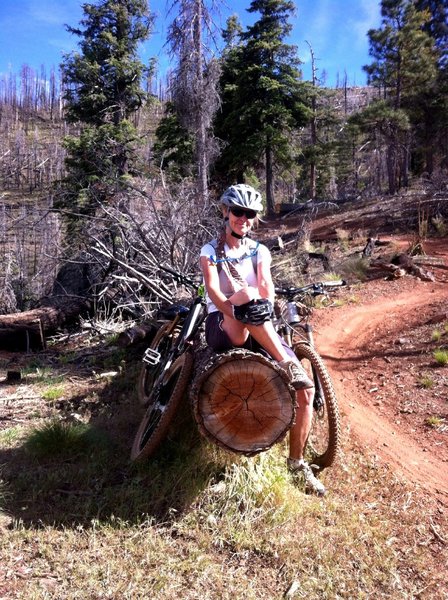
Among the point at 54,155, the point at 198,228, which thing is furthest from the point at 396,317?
the point at 54,155

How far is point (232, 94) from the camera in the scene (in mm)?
22297

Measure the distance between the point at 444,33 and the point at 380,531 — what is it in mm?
25167

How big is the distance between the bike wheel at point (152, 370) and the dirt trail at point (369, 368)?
1.75 metres

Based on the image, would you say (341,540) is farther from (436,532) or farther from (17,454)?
(17,454)

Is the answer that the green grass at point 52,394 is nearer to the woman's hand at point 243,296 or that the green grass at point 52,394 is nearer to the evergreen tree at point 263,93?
the woman's hand at point 243,296

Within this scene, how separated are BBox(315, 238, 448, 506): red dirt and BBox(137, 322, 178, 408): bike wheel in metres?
1.75

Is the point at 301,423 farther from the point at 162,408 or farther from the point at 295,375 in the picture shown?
the point at 162,408

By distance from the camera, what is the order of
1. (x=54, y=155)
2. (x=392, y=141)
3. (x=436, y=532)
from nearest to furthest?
(x=436, y=532)
(x=392, y=141)
(x=54, y=155)

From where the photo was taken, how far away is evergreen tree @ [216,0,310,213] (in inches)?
820

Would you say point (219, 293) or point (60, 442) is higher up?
point (219, 293)

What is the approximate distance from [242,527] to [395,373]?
3040mm

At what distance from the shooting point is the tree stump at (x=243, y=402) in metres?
2.59

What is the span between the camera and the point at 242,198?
3.03 metres

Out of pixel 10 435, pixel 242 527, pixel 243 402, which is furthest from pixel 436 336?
pixel 10 435
